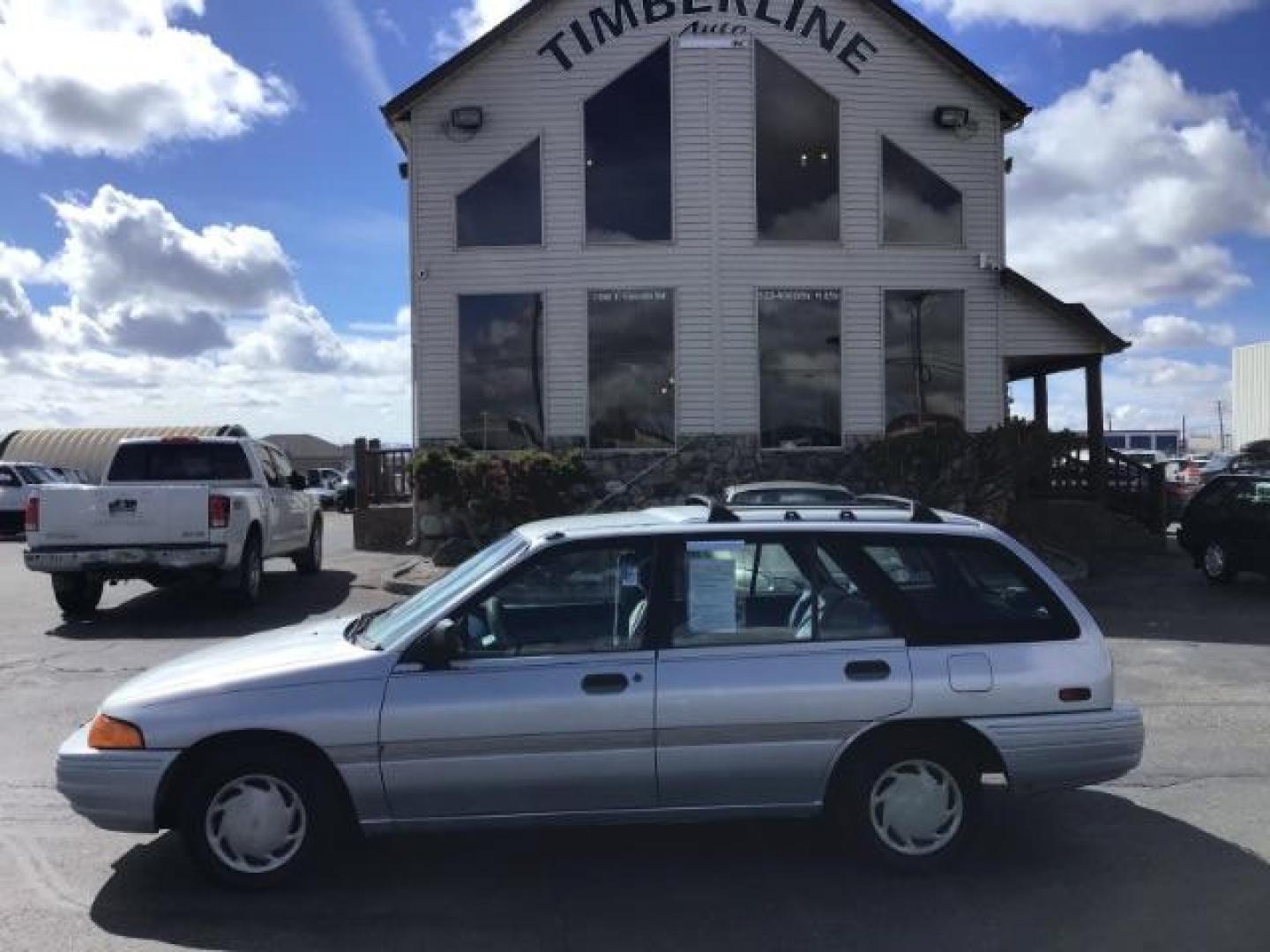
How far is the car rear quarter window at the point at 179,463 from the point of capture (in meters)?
13.5

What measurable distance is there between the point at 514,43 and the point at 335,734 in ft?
46.4

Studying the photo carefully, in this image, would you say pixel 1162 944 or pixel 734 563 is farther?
pixel 734 563

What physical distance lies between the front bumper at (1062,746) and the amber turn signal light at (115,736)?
3.30m

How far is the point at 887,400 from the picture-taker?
16766mm

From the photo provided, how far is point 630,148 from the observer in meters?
16.6

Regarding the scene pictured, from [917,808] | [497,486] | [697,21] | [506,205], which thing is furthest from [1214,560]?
[917,808]

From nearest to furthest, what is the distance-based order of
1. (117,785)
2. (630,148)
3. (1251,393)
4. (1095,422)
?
(117,785), (630,148), (1095,422), (1251,393)

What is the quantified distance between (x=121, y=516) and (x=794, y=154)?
10375 mm

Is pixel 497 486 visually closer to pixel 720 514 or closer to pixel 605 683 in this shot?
pixel 720 514

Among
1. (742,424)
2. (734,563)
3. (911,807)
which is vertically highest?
(742,424)

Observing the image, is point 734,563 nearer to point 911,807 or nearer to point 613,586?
point 613,586

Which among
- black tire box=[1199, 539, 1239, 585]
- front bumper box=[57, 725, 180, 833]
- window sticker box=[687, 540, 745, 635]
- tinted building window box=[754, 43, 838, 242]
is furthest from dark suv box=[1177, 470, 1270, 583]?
front bumper box=[57, 725, 180, 833]

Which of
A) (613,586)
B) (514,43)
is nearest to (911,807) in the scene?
(613,586)

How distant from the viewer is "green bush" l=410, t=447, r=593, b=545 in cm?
1495
